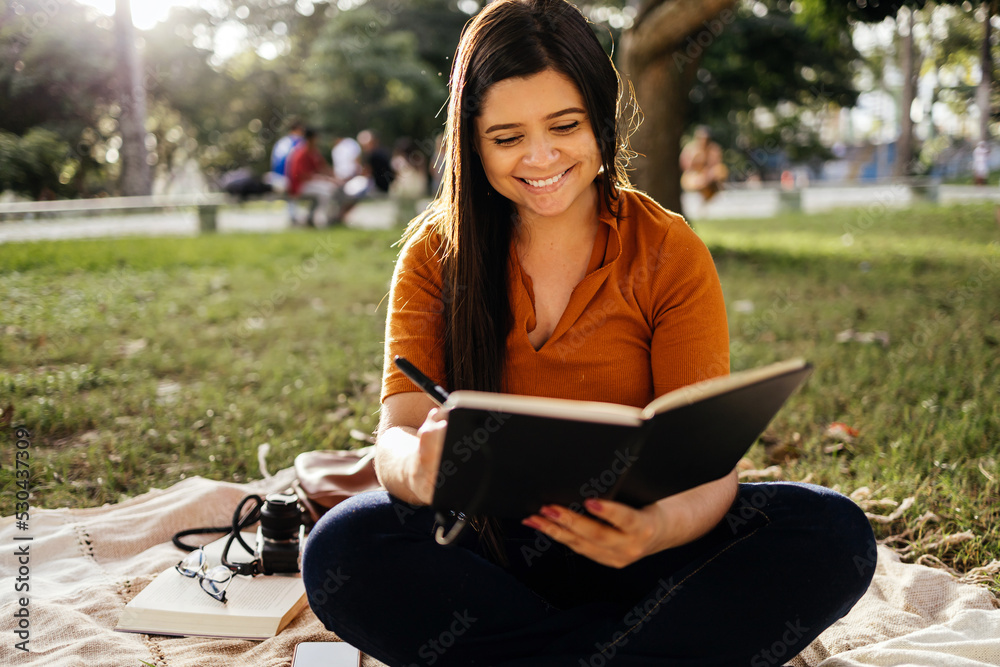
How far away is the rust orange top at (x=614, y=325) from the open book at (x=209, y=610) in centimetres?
74

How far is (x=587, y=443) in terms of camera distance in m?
1.23

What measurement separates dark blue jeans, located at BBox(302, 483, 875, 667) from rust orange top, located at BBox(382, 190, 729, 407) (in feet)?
1.09

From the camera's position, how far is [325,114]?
61.5 feet

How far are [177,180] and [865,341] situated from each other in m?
22.8

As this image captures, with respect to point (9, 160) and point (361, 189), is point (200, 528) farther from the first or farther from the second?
point (361, 189)

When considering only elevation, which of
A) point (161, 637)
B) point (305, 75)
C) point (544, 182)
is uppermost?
point (305, 75)

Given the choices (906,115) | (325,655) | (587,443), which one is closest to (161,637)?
(325,655)

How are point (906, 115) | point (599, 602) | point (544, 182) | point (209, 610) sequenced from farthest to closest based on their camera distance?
point (906, 115)
point (209, 610)
point (544, 182)
point (599, 602)

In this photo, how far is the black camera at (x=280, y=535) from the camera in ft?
7.23

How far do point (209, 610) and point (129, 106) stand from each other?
10507 mm

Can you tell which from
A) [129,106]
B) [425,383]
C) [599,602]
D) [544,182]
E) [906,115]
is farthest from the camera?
[906,115]

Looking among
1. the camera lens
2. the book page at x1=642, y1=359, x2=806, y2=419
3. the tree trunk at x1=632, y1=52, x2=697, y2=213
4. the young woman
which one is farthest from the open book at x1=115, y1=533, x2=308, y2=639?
the tree trunk at x1=632, y1=52, x2=697, y2=213

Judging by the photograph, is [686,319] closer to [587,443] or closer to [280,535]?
[587,443]

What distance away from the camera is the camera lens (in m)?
2.20
